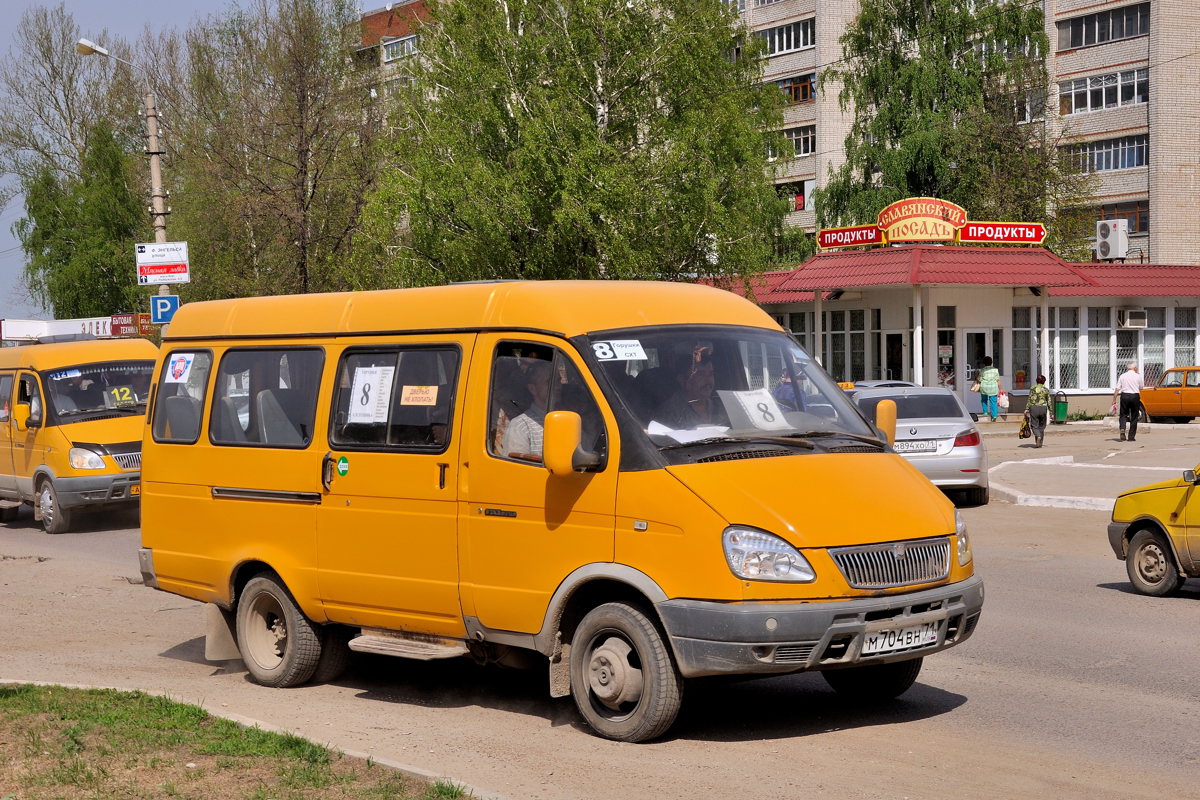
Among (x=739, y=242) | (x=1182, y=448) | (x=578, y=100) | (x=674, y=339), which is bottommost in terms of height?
(x=1182, y=448)

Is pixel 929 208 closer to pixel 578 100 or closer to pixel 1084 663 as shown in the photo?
pixel 578 100

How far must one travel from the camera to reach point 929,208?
40.0 metres

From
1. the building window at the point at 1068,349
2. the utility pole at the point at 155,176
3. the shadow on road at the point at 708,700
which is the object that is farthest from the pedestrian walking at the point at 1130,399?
the shadow on road at the point at 708,700

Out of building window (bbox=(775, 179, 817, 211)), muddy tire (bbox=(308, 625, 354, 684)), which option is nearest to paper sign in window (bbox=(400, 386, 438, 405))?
muddy tire (bbox=(308, 625, 354, 684))

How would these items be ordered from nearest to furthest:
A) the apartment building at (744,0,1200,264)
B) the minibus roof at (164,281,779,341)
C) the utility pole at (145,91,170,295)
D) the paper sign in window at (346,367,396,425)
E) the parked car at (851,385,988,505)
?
the minibus roof at (164,281,779,341) < the paper sign in window at (346,367,396,425) < the parked car at (851,385,988,505) < the utility pole at (145,91,170,295) < the apartment building at (744,0,1200,264)

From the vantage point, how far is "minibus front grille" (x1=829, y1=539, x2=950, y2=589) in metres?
6.60

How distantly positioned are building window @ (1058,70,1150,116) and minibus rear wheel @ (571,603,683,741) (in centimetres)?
5842

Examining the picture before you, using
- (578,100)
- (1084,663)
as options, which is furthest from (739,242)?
(1084,663)

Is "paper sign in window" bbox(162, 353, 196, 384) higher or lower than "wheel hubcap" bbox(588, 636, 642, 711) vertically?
higher

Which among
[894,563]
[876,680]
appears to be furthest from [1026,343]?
[894,563]

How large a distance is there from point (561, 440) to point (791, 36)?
2542 inches

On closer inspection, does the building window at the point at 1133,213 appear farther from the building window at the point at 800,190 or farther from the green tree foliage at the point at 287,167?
the green tree foliage at the point at 287,167

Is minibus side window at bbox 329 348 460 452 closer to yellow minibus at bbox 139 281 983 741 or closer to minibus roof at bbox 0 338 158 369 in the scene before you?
yellow minibus at bbox 139 281 983 741

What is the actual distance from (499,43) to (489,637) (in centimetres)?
2837
